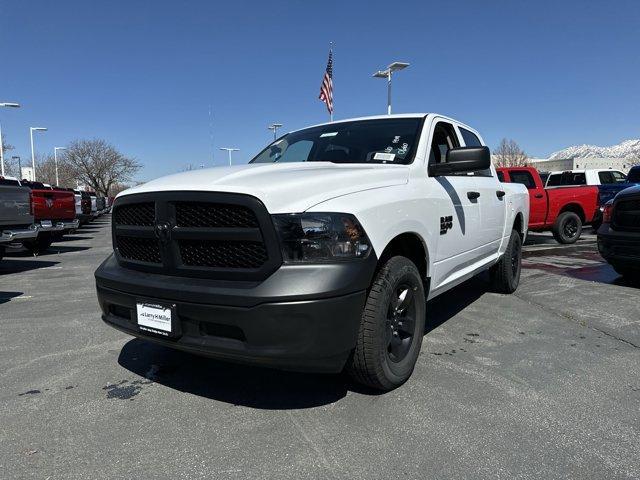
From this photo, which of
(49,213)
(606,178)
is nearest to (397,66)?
(606,178)

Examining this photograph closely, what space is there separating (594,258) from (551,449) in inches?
311

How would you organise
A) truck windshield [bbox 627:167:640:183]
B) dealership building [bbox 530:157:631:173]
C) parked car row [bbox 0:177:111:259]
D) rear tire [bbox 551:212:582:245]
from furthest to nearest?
dealership building [bbox 530:157:631:173] → rear tire [bbox 551:212:582:245] → truck windshield [bbox 627:167:640:183] → parked car row [bbox 0:177:111:259]

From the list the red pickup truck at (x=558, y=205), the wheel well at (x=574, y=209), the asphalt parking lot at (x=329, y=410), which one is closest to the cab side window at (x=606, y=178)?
the red pickup truck at (x=558, y=205)

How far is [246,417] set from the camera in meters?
2.67

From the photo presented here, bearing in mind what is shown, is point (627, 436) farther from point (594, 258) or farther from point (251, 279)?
point (594, 258)

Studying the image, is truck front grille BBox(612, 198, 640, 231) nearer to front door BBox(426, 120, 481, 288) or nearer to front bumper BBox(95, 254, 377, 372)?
front door BBox(426, 120, 481, 288)

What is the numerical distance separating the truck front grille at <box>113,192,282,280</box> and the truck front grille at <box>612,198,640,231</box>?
562cm

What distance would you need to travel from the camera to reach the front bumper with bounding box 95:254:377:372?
2.30 metres

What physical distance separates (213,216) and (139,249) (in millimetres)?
706

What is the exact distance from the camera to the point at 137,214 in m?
2.91

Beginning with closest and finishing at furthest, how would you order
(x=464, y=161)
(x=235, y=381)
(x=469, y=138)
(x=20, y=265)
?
(x=235, y=381), (x=464, y=161), (x=469, y=138), (x=20, y=265)

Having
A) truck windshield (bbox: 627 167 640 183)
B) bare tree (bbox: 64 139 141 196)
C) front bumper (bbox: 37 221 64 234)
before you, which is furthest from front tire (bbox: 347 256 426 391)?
bare tree (bbox: 64 139 141 196)

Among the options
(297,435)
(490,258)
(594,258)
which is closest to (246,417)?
(297,435)

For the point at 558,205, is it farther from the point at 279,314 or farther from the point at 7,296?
the point at 7,296
